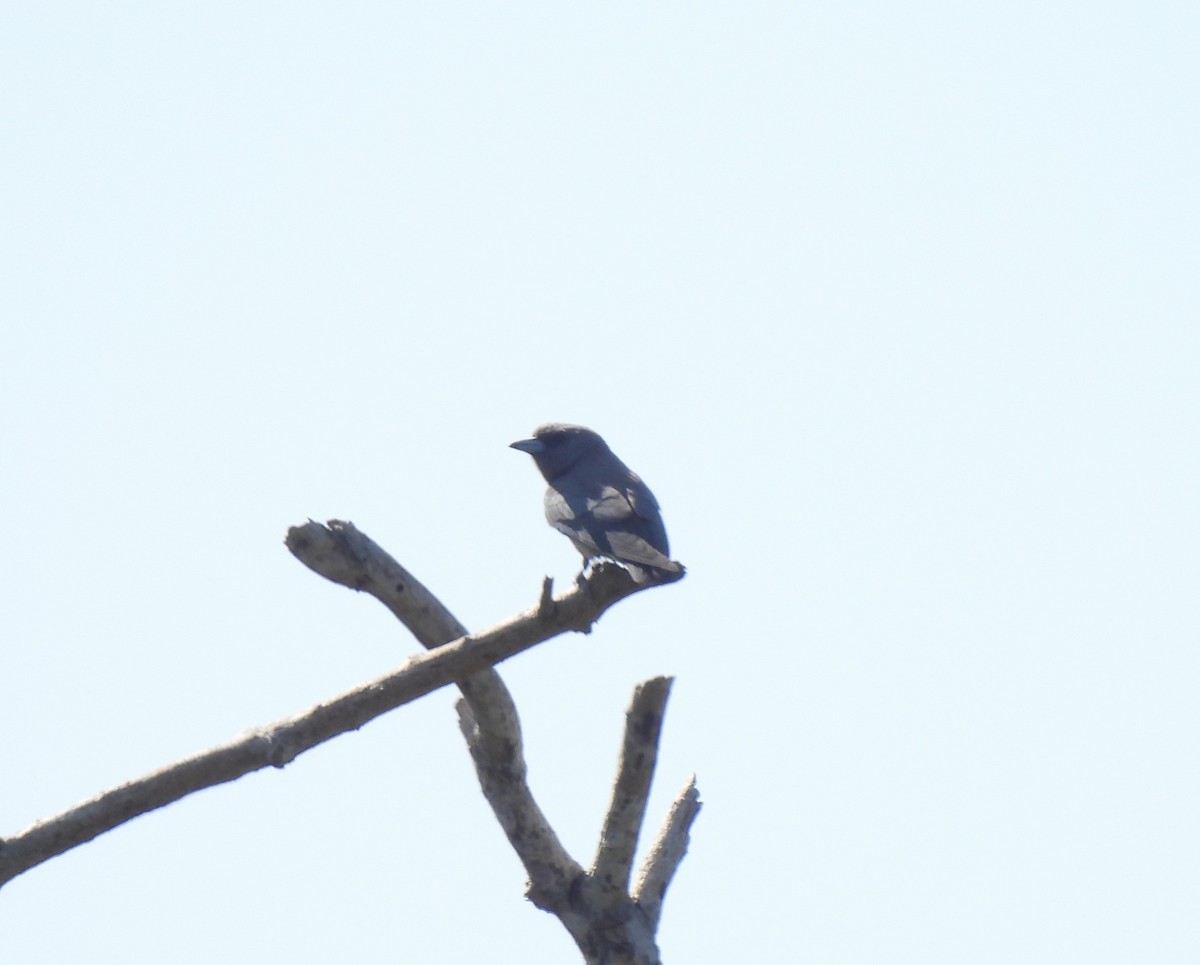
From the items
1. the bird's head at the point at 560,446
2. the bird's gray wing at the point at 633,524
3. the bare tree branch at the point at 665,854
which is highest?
the bird's head at the point at 560,446

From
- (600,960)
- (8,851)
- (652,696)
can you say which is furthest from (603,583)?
(8,851)

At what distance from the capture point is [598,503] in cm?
778

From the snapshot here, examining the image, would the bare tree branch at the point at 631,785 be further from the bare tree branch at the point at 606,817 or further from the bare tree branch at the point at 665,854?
the bare tree branch at the point at 665,854

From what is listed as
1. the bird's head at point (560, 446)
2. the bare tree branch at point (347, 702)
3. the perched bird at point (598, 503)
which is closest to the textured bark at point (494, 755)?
the bare tree branch at point (347, 702)

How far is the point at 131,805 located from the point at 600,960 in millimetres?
2259

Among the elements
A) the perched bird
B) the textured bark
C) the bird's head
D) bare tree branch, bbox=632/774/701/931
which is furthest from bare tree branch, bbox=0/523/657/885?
the bird's head

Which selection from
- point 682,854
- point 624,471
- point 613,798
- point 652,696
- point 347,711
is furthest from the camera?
point 624,471

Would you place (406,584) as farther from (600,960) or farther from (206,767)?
(600,960)

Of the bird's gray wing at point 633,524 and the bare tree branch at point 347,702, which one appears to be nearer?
the bare tree branch at point 347,702

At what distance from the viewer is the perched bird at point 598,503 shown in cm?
659

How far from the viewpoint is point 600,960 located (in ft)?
21.2

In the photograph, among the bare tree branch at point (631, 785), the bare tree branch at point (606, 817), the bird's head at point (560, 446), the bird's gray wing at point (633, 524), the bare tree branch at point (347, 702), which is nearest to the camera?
the bare tree branch at point (347, 702)

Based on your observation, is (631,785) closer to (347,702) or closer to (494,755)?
(494,755)

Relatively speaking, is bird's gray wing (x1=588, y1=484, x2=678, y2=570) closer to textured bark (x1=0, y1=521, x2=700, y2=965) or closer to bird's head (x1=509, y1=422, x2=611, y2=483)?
textured bark (x1=0, y1=521, x2=700, y2=965)
